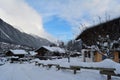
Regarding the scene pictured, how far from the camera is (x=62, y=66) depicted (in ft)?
66.7

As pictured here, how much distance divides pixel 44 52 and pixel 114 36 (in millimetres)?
46495

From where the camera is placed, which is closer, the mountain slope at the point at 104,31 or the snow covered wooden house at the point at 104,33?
the snow covered wooden house at the point at 104,33

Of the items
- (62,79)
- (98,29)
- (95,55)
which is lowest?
(62,79)

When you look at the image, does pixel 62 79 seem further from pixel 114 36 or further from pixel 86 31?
pixel 86 31

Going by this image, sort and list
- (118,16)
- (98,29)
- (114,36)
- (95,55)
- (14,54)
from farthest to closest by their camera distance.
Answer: (14,54) < (95,55) < (98,29) < (118,16) < (114,36)

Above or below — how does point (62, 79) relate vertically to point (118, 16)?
below

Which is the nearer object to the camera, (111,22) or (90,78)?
(90,78)

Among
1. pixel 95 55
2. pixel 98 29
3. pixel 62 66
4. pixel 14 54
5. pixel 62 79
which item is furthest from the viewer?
pixel 14 54

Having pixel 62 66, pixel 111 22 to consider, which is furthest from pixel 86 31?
→ pixel 62 66

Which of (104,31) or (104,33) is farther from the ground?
(104,31)

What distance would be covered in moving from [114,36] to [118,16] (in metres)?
3.50

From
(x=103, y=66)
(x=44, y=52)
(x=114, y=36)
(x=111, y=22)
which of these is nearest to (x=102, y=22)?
(x=111, y=22)

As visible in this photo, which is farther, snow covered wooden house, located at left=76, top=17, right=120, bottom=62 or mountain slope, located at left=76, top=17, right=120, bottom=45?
mountain slope, located at left=76, top=17, right=120, bottom=45

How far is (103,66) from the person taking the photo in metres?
13.1
